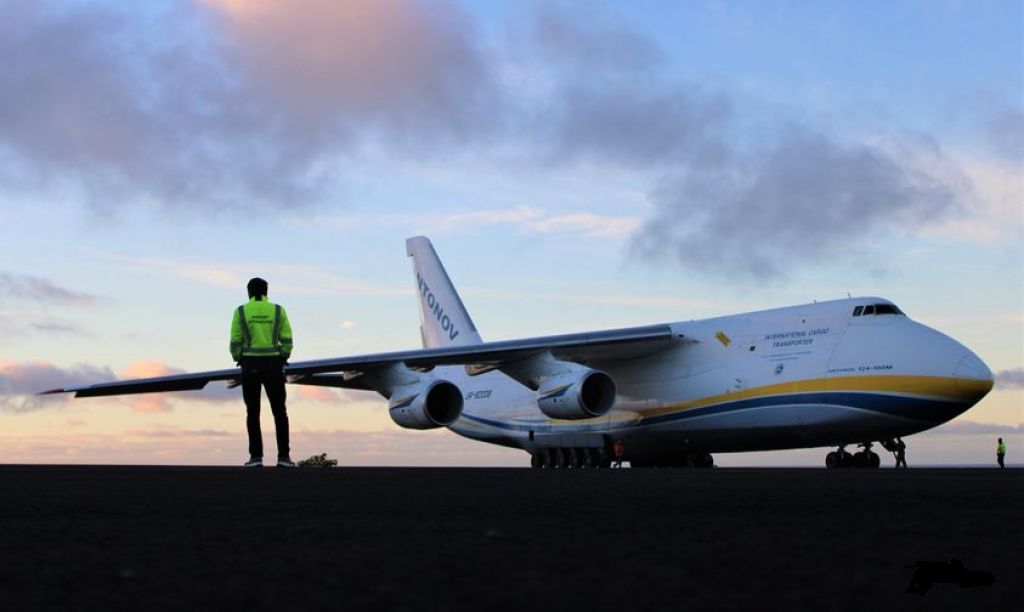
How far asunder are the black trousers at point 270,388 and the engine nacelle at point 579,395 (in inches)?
371

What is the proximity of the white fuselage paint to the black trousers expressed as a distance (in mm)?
10722

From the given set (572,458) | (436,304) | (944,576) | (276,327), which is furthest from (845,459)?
(944,576)

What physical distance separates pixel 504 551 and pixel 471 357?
799 inches

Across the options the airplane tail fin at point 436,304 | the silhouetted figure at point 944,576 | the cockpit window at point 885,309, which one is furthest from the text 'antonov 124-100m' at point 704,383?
the silhouetted figure at point 944,576

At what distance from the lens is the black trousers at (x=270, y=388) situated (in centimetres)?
1241

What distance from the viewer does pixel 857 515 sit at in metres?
4.72

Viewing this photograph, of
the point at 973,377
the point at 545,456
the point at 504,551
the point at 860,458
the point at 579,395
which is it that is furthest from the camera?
the point at 545,456

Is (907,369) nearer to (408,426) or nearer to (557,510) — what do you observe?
(408,426)

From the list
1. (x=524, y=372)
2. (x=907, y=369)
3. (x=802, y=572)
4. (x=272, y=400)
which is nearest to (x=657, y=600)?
(x=802, y=572)

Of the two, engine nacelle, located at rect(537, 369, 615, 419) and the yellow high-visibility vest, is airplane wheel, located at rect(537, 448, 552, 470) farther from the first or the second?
the yellow high-visibility vest

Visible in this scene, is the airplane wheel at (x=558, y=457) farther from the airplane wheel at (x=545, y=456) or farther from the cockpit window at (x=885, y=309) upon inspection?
the cockpit window at (x=885, y=309)

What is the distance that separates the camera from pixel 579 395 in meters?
21.5

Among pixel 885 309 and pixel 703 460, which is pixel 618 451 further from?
pixel 885 309

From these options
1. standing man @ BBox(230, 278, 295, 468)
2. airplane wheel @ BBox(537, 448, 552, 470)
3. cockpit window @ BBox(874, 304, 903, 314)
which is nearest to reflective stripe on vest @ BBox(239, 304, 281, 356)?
standing man @ BBox(230, 278, 295, 468)
